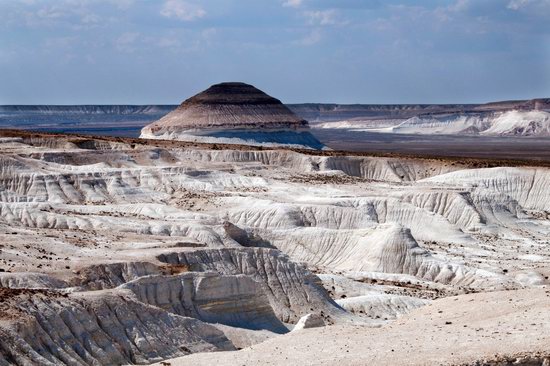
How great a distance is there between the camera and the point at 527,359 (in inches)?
1085

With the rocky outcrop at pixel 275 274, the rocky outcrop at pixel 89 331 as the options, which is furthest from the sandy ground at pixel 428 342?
the rocky outcrop at pixel 275 274

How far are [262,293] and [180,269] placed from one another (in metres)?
2.94

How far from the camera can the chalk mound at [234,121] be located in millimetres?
158000

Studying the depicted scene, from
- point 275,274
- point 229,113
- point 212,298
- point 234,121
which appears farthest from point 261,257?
point 229,113

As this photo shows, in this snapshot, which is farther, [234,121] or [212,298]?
[234,121]

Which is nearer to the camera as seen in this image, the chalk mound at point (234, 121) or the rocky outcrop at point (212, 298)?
the rocky outcrop at point (212, 298)

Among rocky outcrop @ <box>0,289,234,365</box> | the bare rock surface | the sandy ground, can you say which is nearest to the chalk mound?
the bare rock surface

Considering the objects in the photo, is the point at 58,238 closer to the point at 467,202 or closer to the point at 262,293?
the point at 262,293

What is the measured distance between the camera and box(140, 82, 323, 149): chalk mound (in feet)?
518

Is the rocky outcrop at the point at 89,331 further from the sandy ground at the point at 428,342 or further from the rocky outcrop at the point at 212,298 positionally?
the rocky outcrop at the point at 212,298

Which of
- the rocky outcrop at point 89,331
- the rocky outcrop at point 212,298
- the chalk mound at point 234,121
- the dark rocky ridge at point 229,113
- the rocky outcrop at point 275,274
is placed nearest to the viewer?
the rocky outcrop at point 89,331

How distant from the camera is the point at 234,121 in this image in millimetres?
160500

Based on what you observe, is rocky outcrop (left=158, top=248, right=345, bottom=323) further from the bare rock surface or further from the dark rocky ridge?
the dark rocky ridge

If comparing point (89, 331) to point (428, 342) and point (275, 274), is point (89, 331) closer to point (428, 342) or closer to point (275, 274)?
point (428, 342)
